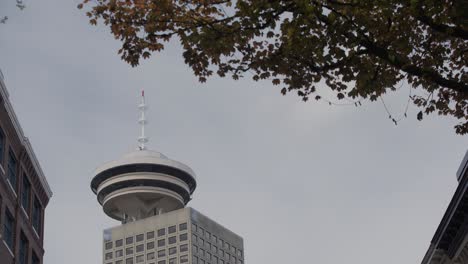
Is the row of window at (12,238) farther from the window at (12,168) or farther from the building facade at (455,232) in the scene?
the building facade at (455,232)

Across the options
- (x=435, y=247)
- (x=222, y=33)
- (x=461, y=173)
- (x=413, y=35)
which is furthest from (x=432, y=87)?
(x=435, y=247)

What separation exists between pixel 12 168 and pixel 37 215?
8.93m

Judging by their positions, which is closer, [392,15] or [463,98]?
[392,15]

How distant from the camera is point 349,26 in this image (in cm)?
1939

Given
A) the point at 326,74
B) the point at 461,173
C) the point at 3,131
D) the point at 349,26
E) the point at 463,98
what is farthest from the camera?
the point at 3,131

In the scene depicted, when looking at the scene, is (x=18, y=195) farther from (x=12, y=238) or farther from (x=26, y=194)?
(x=26, y=194)

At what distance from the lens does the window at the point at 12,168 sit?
59.7 metres

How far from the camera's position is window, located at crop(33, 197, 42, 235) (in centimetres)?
6775

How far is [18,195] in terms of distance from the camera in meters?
61.0

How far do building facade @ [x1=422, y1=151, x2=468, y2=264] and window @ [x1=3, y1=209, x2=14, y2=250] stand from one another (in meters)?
25.4

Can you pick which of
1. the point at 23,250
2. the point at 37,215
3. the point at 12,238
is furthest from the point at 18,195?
the point at 37,215

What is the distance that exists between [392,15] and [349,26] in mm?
913

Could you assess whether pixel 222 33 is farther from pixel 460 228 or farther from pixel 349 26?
pixel 460 228

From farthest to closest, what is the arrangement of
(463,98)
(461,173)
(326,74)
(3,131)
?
1. (3,131)
2. (461,173)
3. (463,98)
4. (326,74)
